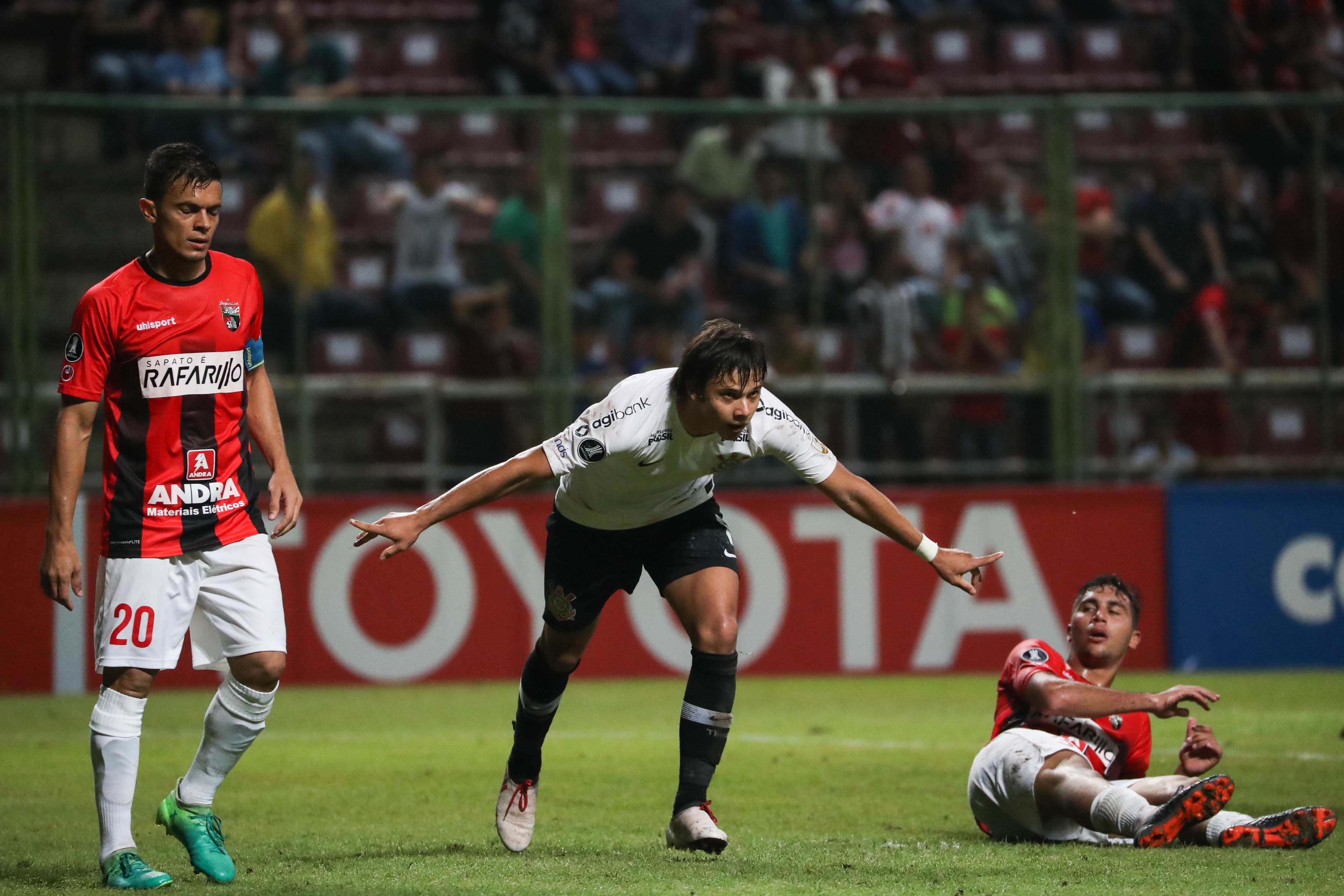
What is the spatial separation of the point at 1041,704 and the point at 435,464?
7.08 m

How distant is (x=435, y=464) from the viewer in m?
12.1

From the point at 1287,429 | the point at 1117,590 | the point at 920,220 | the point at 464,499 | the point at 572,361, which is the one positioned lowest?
the point at 1117,590

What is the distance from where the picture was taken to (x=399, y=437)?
12.2 metres

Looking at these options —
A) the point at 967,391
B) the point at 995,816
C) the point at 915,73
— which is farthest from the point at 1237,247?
the point at 995,816

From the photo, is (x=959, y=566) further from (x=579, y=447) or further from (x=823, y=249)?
(x=823, y=249)

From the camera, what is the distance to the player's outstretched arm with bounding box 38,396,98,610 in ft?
16.6

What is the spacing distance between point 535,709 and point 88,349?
206 cm

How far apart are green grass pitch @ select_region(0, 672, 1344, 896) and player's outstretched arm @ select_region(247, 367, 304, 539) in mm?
1181

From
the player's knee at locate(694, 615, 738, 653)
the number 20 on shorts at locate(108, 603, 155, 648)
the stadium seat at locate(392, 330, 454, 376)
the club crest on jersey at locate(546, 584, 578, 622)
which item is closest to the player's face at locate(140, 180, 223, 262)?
the number 20 on shorts at locate(108, 603, 155, 648)

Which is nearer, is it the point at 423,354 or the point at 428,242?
the point at 423,354

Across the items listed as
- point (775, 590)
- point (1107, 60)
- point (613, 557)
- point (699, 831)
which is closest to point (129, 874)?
point (699, 831)

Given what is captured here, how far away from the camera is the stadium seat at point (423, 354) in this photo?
40.1ft

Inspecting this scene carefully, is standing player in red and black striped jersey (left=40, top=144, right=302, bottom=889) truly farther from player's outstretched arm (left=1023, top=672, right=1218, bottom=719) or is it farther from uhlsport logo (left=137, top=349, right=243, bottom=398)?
player's outstretched arm (left=1023, top=672, right=1218, bottom=719)

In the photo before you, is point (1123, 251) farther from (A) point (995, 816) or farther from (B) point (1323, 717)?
(A) point (995, 816)
